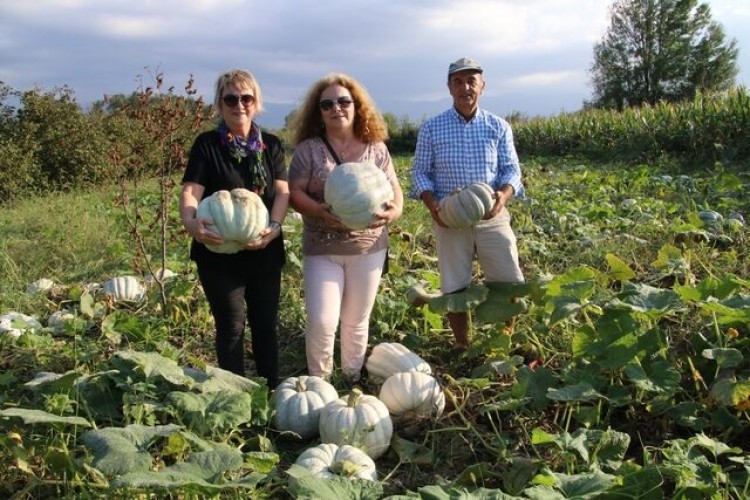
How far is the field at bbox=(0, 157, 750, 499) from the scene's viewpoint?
2.25m

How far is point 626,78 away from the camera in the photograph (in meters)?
46.1

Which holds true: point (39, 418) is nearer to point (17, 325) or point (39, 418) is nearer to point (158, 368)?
point (158, 368)

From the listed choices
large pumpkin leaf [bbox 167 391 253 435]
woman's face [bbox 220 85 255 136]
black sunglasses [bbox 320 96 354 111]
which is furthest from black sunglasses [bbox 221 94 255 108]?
large pumpkin leaf [bbox 167 391 253 435]

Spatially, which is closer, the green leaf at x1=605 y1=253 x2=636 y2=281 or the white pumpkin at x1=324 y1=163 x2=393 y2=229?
the white pumpkin at x1=324 y1=163 x2=393 y2=229

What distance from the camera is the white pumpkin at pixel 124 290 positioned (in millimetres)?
4938

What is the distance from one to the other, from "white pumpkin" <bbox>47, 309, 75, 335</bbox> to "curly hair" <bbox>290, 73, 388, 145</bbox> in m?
2.15

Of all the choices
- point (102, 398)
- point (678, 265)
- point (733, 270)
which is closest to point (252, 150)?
point (102, 398)

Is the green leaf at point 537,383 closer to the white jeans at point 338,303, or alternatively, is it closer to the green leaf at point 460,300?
the green leaf at point 460,300

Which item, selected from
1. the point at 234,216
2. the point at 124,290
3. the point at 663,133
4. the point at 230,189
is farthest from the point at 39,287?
the point at 663,133

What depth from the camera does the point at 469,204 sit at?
3.59m

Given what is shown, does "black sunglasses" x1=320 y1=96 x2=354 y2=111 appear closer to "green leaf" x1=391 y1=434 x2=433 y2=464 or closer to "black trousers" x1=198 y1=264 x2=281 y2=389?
"black trousers" x1=198 y1=264 x2=281 y2=389

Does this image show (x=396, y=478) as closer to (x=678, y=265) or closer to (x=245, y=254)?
(x=245, y=254)

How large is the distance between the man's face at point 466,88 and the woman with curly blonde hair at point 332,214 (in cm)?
50

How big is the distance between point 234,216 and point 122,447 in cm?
123
